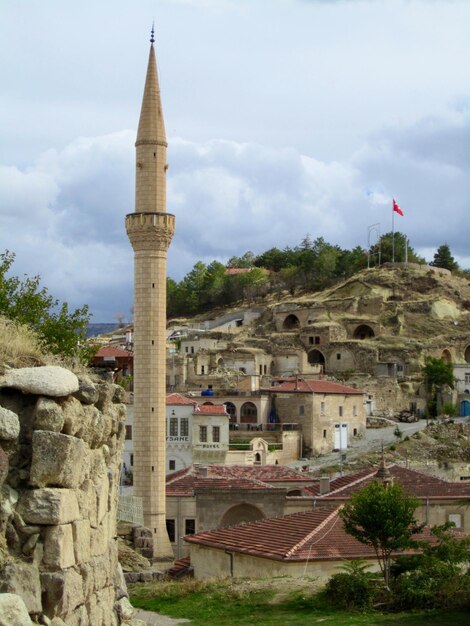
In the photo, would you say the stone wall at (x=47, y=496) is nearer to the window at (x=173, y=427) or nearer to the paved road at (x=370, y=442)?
the window at (x=173, y=427)

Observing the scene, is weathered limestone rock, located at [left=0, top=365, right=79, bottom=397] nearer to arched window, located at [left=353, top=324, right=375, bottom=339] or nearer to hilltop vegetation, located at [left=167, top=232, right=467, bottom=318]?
arched window, located at [left=353, top=324, right=375, bottom=339]

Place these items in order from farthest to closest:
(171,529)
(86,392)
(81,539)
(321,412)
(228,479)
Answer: (321,412), (171,529), (228,479), (86,392), (81,539)

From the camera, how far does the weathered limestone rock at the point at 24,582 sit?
4773 millimetres

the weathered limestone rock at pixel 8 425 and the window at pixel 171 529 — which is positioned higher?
the weathered limestone rock at pixel 8 425

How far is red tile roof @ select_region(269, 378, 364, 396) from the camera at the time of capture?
58000 mm

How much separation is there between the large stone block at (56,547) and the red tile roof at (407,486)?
19.8 m

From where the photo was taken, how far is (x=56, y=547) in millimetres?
5113

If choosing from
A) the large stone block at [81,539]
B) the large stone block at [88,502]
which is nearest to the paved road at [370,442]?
the large stone block at [88,502]

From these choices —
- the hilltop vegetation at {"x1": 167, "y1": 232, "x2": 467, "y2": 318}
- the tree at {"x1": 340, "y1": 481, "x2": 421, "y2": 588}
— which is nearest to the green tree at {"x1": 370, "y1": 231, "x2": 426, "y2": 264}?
the hilltop vegetation at {"x1": 167, "y1": 232, "x2": 467, "y2": 318}

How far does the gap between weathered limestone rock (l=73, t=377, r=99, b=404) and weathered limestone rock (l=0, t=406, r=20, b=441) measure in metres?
0.66

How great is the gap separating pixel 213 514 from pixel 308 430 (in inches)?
1149

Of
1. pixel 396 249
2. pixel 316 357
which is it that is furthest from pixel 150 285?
pixel 396 249

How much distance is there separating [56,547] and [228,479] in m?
24.8

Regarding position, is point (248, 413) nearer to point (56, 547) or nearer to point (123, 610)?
point (123, 610)
